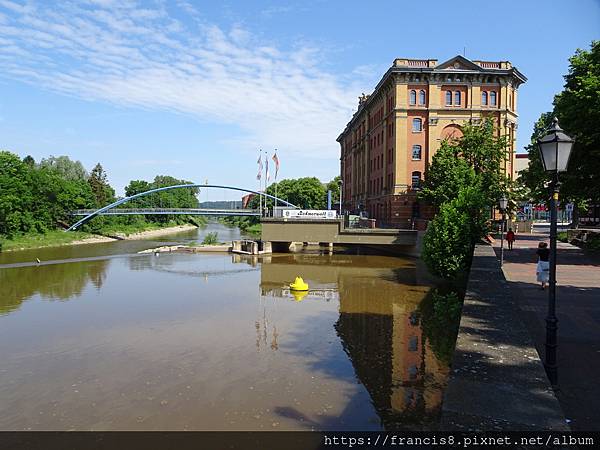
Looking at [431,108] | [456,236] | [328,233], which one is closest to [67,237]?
[328,233]

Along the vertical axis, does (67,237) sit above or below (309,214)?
below

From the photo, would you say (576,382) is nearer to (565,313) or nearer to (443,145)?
(565,313)

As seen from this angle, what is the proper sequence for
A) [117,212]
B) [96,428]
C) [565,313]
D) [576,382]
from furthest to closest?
1. [117,212]
2. [565,313]
3. [96,428]
4. [576,382]

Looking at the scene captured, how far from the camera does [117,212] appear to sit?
8269cm

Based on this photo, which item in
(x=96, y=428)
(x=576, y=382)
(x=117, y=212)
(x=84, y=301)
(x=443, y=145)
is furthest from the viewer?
(x=117, y=212)

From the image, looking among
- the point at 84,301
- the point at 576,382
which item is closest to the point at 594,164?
the point at 576,382

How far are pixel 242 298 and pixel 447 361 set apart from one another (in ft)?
44.9

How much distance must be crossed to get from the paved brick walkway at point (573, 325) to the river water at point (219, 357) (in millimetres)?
2804

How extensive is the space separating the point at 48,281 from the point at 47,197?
4777 centimetres

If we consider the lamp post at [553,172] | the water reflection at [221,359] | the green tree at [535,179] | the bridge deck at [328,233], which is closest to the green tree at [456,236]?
the water reflection at [221,359]

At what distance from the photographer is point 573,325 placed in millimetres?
10992

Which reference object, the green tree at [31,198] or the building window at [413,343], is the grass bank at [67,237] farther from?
the building window at [413,343]

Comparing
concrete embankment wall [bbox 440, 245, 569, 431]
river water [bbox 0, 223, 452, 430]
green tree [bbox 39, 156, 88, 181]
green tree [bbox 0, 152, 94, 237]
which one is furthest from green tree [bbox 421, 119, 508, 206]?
green tree [bbox 39, 156, 88, 181]

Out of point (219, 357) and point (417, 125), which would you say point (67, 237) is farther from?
point (219, 357)
